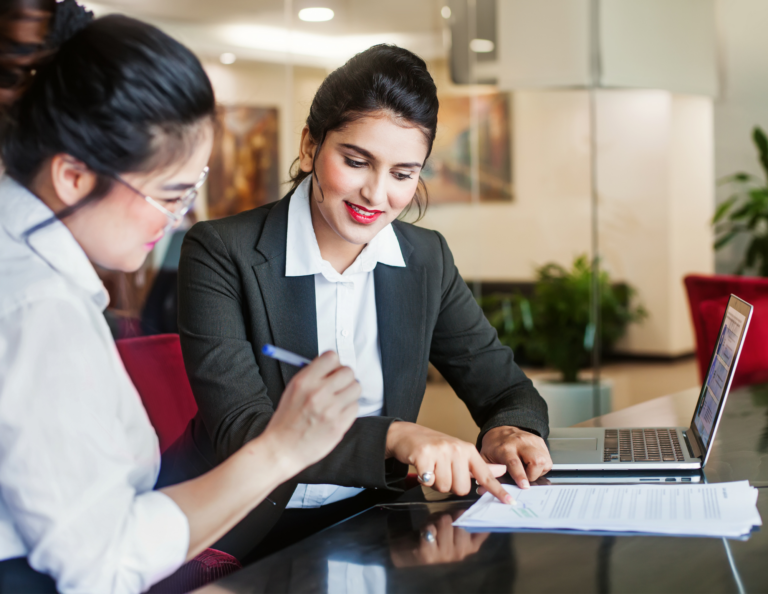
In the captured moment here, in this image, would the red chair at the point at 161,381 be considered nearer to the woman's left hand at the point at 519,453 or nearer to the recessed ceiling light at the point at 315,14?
the woman's left hand at the point at 519,453

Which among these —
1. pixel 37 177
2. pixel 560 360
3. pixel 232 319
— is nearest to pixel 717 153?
pixel 560 360

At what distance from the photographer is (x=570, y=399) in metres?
4.57

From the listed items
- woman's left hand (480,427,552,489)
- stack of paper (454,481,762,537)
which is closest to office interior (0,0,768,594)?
woman's left hand (480,427,552,489)

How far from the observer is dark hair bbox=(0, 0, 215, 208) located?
88 centimetres

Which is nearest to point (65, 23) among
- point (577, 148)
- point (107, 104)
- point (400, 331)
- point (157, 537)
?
point (107, 104)

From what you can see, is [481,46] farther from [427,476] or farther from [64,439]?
[64,439]

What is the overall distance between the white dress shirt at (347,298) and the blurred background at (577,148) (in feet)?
9.49

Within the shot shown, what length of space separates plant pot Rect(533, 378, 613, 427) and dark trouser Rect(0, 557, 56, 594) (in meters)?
3.77

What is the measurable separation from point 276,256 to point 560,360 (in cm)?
340

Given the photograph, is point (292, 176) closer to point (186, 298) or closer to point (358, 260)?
point (358, 260)

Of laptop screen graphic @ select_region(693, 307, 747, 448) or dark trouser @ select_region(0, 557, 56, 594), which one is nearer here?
dark trouser @ select_region(0, 557, 56, 594)

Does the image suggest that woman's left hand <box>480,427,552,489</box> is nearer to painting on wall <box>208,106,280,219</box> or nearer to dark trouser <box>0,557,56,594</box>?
dark trouser <box>0,557,56,594</box>

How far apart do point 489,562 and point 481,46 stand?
4474 mm

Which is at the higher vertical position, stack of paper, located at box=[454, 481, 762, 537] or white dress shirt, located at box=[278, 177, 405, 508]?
white dress shirt, located at box=[278, 177, 405, 508]
